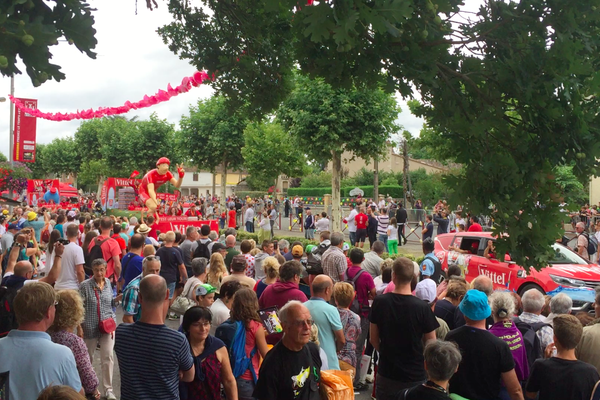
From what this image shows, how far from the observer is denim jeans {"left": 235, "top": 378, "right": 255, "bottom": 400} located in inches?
178

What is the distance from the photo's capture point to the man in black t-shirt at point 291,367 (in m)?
3.64

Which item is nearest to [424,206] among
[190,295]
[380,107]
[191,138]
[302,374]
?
[191,138]

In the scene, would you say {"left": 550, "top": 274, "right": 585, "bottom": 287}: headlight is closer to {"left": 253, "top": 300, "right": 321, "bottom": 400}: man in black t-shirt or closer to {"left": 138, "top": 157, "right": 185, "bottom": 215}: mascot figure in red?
{"left": 253, "top": 300, "right": 321, "bottom": 400}: man in black t-shirt

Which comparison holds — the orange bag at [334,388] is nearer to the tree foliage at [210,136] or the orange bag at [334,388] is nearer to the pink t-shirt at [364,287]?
the pink t-shirt at [364,287]

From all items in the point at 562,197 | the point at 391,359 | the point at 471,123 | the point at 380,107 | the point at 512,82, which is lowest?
the point at 391,359

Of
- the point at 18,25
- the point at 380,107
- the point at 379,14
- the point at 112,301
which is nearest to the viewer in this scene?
the point at 18,25

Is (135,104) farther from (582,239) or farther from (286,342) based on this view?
(286,342)

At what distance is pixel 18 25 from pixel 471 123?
3.00 m

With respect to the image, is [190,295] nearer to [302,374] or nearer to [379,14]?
[302,374]

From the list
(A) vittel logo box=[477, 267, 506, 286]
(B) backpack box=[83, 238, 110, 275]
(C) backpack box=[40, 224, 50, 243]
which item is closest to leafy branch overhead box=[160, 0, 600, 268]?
(B) backpack box=[83, 238, 110, 275]

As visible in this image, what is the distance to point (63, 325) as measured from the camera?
14.9ft

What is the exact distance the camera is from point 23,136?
28.0m

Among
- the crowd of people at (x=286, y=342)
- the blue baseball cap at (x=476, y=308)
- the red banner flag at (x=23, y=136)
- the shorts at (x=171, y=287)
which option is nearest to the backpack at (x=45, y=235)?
the shorts at (x=171, y=287)

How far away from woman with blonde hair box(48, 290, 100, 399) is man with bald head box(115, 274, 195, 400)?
87 centimetres
